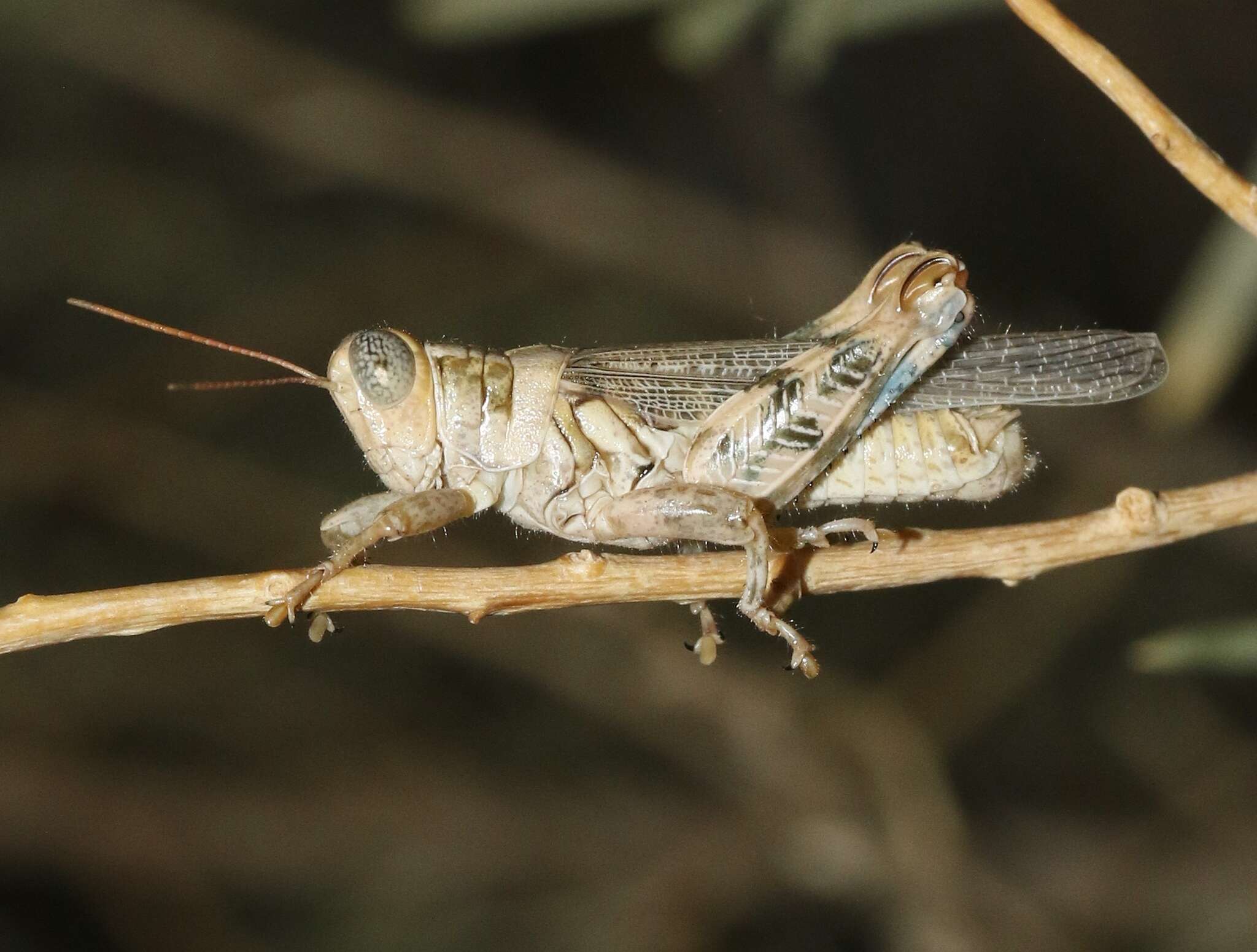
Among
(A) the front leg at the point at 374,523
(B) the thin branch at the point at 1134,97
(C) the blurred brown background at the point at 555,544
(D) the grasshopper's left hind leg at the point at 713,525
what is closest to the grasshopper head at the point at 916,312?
(D) the grasshopper's left hind leg at the point at 713,525

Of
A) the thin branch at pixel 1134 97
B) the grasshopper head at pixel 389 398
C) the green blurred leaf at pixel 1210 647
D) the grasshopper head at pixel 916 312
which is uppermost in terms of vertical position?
the grasshopper head at pixel 389 398

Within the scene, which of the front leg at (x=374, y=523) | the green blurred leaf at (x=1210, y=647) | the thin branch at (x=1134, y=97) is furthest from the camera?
Answer: the green blurred leaf at (x=1210, y=647)

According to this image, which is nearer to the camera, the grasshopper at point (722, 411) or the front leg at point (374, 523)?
the front leg at point (374, 523)

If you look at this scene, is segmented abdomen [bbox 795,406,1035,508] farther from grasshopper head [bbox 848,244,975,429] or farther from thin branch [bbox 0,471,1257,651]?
thin branch [bbox 0,471,1257,651]

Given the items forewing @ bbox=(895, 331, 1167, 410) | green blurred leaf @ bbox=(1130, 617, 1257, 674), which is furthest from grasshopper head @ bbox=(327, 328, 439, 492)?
green blurred leaf @ bbox=(1130, 617, 1257, 674)

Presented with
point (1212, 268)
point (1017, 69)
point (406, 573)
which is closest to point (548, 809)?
point (406, 573)

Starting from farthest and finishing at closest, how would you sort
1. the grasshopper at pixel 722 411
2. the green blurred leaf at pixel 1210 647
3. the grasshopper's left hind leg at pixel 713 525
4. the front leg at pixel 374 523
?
the grasshopper at pixel 722 411 < the grasshopper's left hind leg at pixel 713 525 < the green blurred leaf at pixel 1210 647 < the front leg at pixel 374 523

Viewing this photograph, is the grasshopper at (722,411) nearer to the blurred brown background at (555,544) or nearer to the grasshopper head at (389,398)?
the grasshopper head at (389,398)
